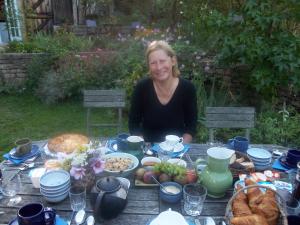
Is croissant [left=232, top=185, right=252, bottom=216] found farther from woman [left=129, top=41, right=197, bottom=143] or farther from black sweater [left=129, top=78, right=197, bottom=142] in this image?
black sweater [left=129, top=78, right=197, bottom=142]

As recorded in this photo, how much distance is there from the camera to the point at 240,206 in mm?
1509

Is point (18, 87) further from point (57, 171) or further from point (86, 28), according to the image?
point (57, 171)

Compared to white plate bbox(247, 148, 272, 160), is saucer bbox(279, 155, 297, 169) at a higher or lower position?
lower

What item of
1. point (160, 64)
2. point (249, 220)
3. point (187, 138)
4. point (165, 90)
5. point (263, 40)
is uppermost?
point (263, 40)

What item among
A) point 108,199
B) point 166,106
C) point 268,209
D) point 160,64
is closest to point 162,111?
point 166,106

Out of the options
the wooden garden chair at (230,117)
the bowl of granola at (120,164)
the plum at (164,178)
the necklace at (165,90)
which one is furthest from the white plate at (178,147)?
the necklace at (165,90)

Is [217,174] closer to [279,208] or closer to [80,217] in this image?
[279,208]

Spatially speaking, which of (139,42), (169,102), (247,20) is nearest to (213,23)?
(247,20)

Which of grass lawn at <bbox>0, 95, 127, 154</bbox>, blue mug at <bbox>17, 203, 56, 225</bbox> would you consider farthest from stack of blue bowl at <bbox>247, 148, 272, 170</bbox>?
grass lawn at <bbox>0, 95, 127, 154</bbox>

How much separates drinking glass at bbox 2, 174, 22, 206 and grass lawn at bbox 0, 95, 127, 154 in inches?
99.7

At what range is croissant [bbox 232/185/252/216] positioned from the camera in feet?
4.83

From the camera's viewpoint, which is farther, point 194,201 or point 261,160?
point 261,160

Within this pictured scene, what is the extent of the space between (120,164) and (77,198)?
1.45ft

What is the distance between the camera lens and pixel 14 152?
2299 millimetres
